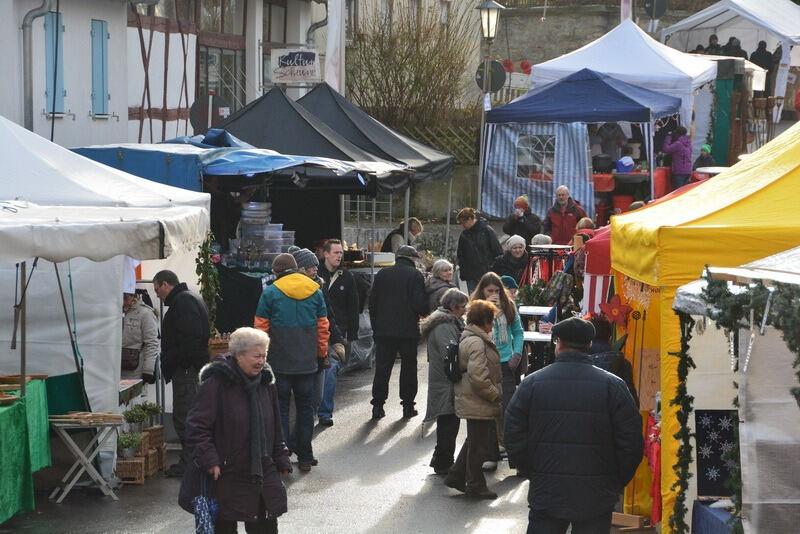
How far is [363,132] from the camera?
776 inches

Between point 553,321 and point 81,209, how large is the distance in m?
5.04

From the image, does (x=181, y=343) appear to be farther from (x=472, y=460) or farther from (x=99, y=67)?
(x=99, y=67)

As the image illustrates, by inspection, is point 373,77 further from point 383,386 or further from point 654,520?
point 654,520

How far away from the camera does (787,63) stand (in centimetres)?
3231

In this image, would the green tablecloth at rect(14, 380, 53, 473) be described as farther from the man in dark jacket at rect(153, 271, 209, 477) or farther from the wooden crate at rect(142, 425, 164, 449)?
the man in dark jacket at rect(153, 271, 209, 477)

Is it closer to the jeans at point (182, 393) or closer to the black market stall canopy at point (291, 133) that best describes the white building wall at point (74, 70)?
the black market stall canopy at point (291, 133)

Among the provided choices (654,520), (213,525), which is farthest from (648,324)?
(213,525)

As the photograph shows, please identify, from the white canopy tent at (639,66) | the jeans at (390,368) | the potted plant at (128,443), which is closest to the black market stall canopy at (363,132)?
the white canopy tent at (639,66)

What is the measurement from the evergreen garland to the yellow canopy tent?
51 centimetres

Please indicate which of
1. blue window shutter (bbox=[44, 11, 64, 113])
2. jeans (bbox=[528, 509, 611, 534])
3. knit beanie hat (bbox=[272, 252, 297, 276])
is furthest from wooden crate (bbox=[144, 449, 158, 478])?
blue window shutter (bbox=[44, 11, 64, 113])

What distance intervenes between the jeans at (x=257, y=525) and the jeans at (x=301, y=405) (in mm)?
3328

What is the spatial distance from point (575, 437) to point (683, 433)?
30.6 inches

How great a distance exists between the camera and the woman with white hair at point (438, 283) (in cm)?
1319


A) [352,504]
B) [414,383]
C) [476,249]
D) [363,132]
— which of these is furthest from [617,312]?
[363,132]
